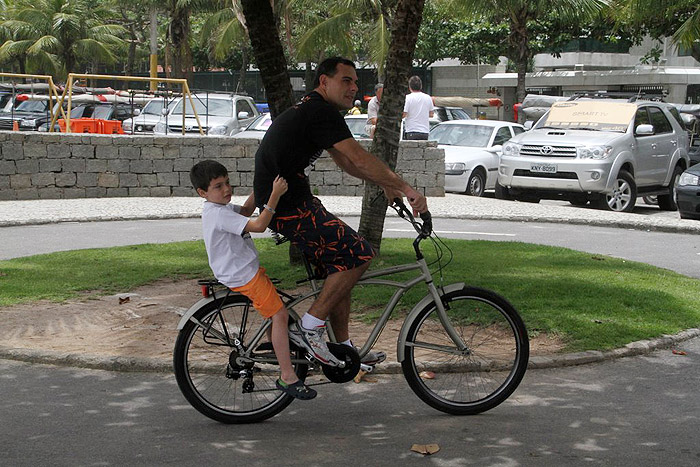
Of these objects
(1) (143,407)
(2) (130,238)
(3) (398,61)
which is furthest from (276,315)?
(2) (130,238)

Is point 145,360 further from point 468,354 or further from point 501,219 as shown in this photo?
point 501,219

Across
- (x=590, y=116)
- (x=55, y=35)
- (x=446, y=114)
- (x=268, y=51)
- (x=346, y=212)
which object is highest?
(x=55, y=35)

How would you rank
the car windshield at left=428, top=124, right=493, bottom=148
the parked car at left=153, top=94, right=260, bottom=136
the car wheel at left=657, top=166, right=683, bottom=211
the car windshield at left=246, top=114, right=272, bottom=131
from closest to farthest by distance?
1. the car wheel at left=657, top=166, right=683, bottom=211
2. the car windshield at left=428, top=124, right=493, bottom=148
3. the car windshield at left=246, top=114, right=272, bottom=131
4. the parked car at left=153, top=94, right=260, bottom=136

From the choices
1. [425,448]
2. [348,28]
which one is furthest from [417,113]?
[348,28]

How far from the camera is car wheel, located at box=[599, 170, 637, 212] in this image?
673 inches

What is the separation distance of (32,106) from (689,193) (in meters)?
22.8

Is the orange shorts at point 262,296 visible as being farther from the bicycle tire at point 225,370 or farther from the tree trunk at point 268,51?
the tree trunk at point 268,51

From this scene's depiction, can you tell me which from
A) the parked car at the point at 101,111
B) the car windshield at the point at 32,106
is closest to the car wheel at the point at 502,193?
the parked car at the point at 101,111

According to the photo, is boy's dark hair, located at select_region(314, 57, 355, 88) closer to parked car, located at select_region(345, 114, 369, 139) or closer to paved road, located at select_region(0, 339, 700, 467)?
paved road, located at select_region(0, 339, 700, 467)

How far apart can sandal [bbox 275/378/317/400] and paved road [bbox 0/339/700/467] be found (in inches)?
6.9

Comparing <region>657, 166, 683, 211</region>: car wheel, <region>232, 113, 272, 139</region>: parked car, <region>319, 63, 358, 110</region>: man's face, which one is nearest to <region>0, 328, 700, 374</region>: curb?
<region>319, 63, 358, 110</region>: man's face

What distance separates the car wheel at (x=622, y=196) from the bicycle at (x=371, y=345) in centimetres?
1201

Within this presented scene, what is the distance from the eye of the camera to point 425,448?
4.93m

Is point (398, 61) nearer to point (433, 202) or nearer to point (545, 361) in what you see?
point (545, 361)
